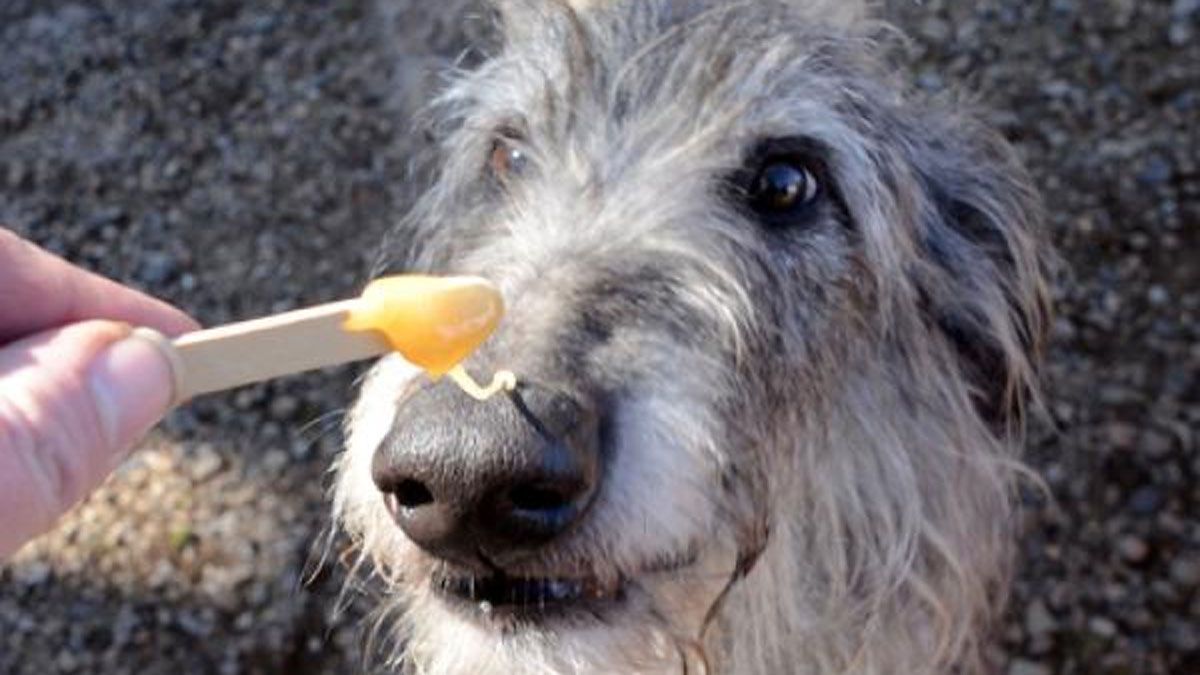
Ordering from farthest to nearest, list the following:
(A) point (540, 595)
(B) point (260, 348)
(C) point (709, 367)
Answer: (C) point (709, 367), (A) point (540, 595), (B) point (260, 348)

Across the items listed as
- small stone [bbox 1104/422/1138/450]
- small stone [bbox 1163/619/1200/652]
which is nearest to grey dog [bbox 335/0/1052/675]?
small stone [bbox 1163/619/1200/652]

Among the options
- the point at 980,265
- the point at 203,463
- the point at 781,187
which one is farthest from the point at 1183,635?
the point at 203,463

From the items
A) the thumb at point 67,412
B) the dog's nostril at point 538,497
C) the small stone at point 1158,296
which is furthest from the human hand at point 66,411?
the small stone at point 1158,296

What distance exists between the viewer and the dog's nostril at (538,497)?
219 cm

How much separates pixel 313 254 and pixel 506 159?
1992 mm

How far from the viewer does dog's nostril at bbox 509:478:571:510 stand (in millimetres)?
2186

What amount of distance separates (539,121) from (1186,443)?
7.02ft

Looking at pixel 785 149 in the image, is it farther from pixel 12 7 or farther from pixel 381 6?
pixel 12 7

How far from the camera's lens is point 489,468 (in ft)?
7.00

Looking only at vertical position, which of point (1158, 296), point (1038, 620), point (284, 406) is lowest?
point (284, 406)

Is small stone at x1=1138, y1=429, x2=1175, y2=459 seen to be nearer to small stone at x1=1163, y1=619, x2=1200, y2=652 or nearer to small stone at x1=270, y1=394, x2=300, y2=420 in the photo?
small stone at x1=1163, y1=619, x2=1200, y2=652

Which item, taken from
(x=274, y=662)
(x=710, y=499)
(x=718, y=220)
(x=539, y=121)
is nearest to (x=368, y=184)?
(x=274, y=662)

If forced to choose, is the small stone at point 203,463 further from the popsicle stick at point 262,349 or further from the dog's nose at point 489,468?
the popsicle stick at point 262,349

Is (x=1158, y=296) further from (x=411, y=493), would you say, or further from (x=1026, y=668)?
(x=411, y=493)
